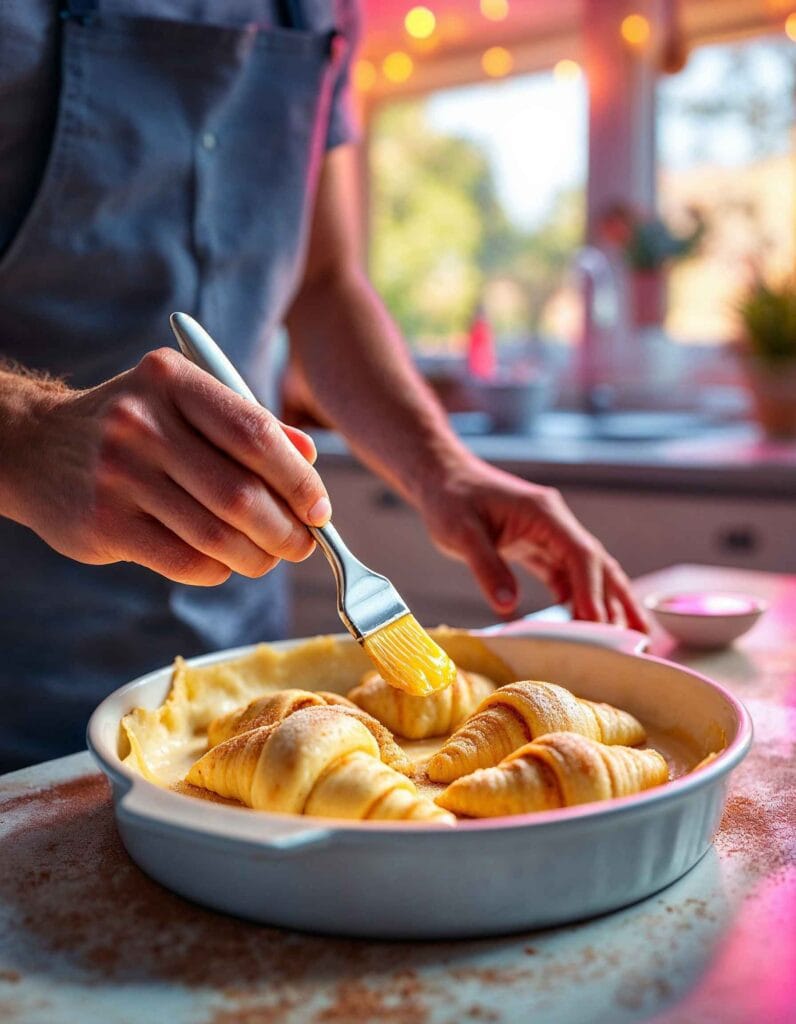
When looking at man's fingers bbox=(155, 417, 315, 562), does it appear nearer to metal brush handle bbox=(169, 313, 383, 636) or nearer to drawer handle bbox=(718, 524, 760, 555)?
metal brush handle bbox=(169, 313, 383, 636)

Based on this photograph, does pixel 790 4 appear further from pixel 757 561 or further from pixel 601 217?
pixel 757 561

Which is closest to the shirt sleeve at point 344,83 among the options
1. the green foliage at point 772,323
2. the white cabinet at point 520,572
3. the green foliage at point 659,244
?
the white cabinet at point 520,572

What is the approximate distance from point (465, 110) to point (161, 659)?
261cm

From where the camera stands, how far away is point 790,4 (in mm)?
2650

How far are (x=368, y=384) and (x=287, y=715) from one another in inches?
23.2

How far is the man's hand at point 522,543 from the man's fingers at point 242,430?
0.40 m

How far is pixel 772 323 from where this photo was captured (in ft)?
7.57

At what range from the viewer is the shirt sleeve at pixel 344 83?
1.33m

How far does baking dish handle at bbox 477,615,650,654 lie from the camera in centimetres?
81

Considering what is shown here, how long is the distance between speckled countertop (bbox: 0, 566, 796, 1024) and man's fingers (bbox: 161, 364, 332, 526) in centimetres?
22

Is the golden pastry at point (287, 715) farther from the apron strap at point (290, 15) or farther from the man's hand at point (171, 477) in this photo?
the apron strap at point (290, 15)

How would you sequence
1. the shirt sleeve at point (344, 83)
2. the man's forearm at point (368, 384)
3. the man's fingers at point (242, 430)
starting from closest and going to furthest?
the man's fingers at point (242, 430), the man's forearm at point (368, 384), the shirt sleeve at point (344, 83)

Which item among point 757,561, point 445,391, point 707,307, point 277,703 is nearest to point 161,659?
point 277,703

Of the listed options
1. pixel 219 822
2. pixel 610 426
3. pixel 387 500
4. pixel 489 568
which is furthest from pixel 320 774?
pixel 610 426
